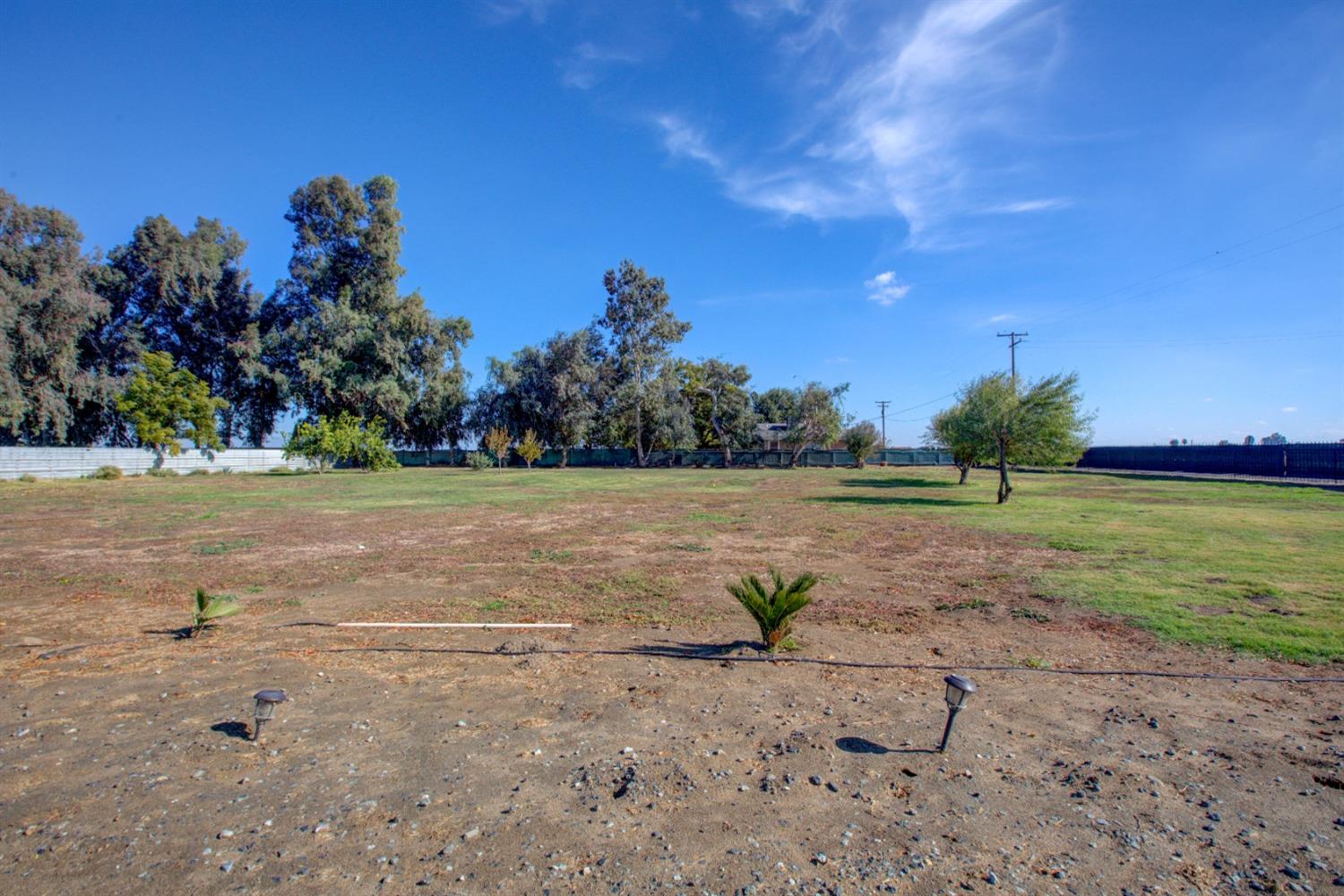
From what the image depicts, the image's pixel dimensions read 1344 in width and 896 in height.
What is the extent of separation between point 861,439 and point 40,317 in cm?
5936

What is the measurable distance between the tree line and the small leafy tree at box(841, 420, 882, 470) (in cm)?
18

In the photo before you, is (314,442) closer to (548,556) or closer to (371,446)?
(371,446)

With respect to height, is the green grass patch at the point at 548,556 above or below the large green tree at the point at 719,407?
below

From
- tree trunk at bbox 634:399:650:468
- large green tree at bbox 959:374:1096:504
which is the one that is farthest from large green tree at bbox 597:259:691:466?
large green tree at bbox 959:374:1096:504

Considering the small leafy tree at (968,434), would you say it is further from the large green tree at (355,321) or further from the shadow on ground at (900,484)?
the large green tree at (355,321)

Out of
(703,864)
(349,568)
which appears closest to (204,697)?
(703,864)

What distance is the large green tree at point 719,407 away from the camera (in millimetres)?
60062

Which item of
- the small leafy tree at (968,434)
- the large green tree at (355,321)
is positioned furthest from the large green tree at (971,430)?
the large green tree at (355,321)

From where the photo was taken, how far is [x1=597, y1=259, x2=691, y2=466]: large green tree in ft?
179

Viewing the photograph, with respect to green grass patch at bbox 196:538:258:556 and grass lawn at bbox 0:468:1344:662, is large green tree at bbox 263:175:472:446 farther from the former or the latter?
green grass patch at bbox 196:538:258:556

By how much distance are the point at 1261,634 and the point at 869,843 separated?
619 centimetres

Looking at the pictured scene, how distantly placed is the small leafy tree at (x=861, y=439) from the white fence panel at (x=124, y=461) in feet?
156

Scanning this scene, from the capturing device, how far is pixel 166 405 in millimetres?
41188

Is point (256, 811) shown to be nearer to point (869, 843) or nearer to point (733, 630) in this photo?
point (869, 843)
